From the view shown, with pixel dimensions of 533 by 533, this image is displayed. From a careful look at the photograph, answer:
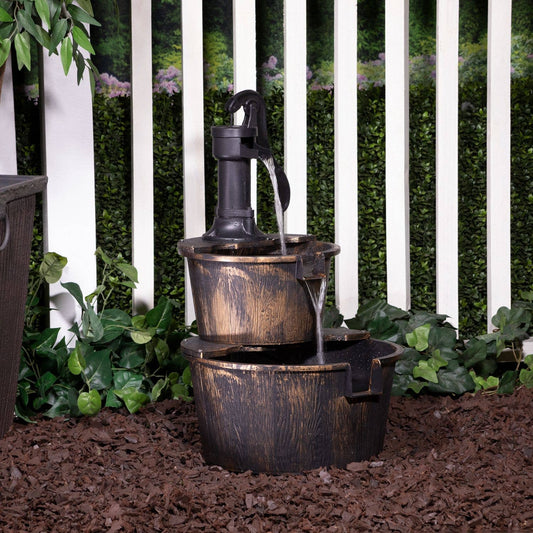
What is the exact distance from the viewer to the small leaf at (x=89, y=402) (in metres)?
2.41

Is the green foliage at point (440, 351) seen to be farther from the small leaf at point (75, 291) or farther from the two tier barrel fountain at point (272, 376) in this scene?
the small leaf at point (75, 291)

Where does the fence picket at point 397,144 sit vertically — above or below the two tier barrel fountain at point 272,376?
above

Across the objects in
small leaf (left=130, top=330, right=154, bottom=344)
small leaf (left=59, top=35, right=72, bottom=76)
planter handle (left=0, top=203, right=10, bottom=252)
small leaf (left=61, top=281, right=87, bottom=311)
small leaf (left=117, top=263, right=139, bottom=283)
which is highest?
small leaf (left=59, top=35, right=72, bottom=76)

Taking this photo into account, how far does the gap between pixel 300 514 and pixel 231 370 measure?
36 centimetres

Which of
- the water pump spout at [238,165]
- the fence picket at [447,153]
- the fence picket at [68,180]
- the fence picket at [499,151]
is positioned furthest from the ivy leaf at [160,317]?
the fence picket at [499,151]

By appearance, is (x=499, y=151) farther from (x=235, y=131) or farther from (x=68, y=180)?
(x=68, y=180)

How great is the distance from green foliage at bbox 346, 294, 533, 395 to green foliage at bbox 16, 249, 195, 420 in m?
0.63

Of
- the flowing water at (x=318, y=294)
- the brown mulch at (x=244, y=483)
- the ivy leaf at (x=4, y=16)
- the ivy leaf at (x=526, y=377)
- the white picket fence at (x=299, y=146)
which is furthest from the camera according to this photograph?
the ivy leaf at (x=526, y=377)

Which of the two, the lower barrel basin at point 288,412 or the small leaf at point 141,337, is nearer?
the lower barrel basin at point 288,412

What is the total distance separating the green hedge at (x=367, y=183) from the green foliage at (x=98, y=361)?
2.42 feet

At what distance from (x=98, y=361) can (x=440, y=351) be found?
3.68 ft

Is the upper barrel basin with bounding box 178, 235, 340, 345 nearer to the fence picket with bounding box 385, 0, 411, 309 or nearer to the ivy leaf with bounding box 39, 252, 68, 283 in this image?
the ivy leaf with bounding box 39, 252, 68, 283

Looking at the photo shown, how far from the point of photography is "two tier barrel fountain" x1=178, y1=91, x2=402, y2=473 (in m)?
1.94

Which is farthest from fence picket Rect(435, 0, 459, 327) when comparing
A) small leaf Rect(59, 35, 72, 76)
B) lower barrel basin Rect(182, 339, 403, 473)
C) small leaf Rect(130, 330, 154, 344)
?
small leaf Rect(59, 35, 72, 76)
